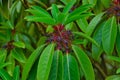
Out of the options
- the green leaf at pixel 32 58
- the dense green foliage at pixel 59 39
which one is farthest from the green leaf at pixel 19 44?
the green leaf at pixel 32 58

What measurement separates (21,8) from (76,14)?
0.61 meters

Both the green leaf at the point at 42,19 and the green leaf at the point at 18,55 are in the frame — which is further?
the green leaf at the point at 18,55

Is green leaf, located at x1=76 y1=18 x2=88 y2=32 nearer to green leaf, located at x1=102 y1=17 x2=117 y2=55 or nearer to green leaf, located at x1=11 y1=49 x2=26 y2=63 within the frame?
green leaf, located at x1=102 y1=17 x2=117 y2=55

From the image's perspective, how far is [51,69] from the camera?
4.61 feet

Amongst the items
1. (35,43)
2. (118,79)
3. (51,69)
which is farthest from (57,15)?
(35,43)

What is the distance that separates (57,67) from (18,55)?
0.35m

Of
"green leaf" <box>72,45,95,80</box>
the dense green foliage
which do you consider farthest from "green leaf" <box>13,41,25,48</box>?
"green leaf" <box>72,45,95,80</box>

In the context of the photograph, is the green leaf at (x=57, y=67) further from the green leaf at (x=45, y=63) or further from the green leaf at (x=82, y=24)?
the green leaf at (x=82, y=24)

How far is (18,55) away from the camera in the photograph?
169cm

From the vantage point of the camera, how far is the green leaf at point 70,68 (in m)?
1.39

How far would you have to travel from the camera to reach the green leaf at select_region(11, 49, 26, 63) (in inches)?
65.8

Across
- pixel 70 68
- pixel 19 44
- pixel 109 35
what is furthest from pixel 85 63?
pixel 19 44

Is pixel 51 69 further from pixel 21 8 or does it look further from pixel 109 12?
pixel 21 8

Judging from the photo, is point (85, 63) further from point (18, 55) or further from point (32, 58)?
point (18, 55)
